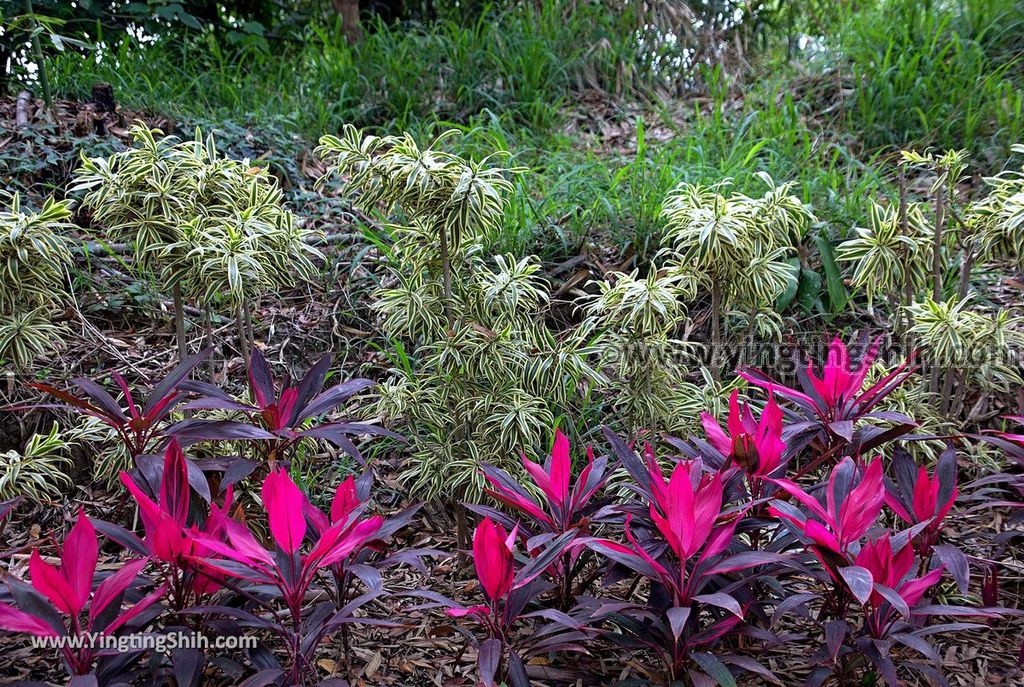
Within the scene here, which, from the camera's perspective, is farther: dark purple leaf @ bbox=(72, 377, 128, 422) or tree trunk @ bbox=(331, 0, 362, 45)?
tree trunk @ bbox=(331, 0, 362, 45)

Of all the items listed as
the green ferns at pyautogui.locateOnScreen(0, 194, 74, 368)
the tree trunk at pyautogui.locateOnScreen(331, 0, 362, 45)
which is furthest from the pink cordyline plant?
the tree trunk at pyautogui.locateOnScreen(331, 0, 362, 45)

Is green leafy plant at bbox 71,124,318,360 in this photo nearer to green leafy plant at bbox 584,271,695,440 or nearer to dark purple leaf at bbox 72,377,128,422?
dark purple leaf at bbox 72,377,128,422

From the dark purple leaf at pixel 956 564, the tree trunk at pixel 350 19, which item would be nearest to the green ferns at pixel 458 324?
the dark purple leaf at pixel 956 564

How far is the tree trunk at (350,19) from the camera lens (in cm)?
571

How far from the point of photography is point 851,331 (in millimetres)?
3445

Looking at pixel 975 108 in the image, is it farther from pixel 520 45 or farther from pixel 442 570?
pixel 442 570

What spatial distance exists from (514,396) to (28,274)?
1.42 meters

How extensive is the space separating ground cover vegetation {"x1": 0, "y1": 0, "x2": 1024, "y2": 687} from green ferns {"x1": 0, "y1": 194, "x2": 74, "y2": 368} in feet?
0.05

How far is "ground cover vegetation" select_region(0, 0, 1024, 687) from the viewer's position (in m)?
1.73

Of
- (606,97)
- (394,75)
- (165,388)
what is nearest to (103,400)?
(165,388)

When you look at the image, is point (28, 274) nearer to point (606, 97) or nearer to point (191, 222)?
point (191, 222)

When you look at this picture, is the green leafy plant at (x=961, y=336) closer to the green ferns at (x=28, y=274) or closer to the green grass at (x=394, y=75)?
the green ferns at (x=28, y=274)

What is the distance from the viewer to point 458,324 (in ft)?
8.15

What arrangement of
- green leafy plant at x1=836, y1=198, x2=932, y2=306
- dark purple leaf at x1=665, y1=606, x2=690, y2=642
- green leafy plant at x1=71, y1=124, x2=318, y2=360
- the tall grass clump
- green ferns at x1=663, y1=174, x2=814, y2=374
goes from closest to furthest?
dark purple leaf at x1=665, y1=606, x2=690, y2=642 → green leafy plant at x1=71, y1=124, x2=318, y2=360 → green ferns at x1=663, y1=174, x2=814, y2=374 → green leafy plant at x1=836, y1=198, x2=932, y2=306 → the tall grass clump
